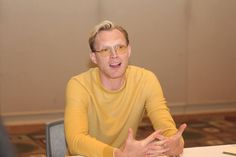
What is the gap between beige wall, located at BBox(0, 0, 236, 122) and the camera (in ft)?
15.5

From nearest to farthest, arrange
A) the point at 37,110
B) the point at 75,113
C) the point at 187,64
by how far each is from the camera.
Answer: the point at 75,113 < the point at 37,110 < the point at 187,64

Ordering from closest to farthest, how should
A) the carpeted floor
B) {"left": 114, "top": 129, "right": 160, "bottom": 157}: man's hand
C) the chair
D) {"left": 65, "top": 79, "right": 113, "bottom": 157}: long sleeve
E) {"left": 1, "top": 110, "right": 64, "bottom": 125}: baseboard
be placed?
{"left": 114, "top": 129, "right": 160, "bottom": 157}: man's hand → {"left": 65, "top": 79, "right": 113, "bottom": 157}: long sleeve → the chair → the carpeted floor → {"left": 1, "top": 110, "right": 64, "bottom": 125}: baseboard

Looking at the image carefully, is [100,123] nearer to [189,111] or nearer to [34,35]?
[34,35]

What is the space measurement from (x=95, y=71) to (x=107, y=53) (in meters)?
0.14

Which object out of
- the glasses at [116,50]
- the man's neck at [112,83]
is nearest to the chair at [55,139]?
the man's neck at [112,83]

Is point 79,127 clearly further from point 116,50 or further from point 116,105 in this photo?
point 116,50

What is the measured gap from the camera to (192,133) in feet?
16.2

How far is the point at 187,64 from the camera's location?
5.39 m

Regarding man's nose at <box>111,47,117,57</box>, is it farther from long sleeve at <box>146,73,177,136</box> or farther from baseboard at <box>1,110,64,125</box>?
baseboard at <box>1,110,64,125</box>

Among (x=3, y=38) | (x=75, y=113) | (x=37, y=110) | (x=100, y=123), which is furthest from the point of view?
(x=37, y=110)

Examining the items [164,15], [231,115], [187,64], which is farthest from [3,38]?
[231,115]

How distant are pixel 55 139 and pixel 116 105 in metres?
0.36

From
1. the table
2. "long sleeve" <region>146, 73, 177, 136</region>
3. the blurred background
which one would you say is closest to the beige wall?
the blurred background

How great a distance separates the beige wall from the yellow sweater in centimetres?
277
